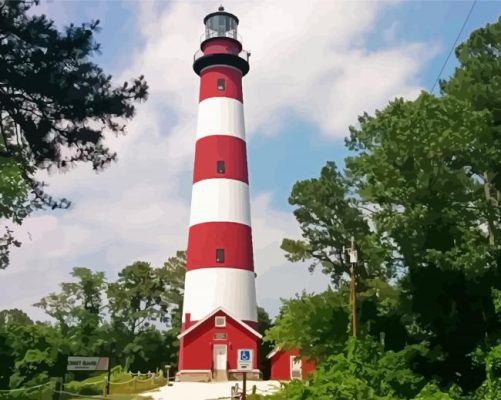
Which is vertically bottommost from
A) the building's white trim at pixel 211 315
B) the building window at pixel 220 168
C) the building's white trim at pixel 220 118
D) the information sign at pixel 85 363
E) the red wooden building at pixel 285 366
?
the information sign at pixel 85 363

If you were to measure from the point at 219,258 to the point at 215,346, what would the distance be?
16.9 ft

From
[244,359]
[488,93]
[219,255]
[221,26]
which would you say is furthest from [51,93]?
[221,26]

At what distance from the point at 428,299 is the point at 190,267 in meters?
17.8

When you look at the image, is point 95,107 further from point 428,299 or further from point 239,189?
point 239,189

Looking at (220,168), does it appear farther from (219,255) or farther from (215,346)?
(215,346)

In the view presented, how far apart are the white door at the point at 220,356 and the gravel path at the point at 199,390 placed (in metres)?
1.54

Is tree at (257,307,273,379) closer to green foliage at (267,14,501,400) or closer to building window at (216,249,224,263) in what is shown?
building window at (216,249,224,263)

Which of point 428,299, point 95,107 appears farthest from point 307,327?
A: point 95,107

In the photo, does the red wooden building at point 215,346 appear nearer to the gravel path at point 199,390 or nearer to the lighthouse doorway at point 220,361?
the lighthouse doorway at point 220,361

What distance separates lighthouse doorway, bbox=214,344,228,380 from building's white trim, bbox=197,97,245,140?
1285 cm

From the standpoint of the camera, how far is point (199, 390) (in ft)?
99.0

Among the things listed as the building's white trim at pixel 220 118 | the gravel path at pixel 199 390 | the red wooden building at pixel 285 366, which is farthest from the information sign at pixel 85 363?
the building's white trim at pixel 220 118

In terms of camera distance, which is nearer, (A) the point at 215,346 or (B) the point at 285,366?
(A) the point at 215,346

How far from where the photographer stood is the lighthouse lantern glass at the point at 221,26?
40.2m
